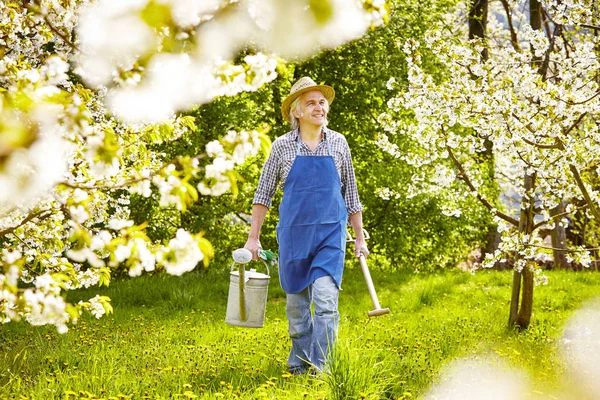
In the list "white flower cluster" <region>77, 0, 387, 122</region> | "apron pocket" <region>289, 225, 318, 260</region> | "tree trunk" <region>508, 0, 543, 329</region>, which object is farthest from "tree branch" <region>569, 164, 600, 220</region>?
"white flower cluster" <region>77, 0, 387, 122</region>

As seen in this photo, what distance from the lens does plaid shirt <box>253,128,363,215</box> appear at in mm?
4387

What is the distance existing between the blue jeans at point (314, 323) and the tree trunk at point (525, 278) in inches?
74.5

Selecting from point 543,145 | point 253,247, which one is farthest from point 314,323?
point 543,145

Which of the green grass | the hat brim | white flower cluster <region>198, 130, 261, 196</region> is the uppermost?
the hat brim

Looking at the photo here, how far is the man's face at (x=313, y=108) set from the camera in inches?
170

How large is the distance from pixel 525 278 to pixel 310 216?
239 cm

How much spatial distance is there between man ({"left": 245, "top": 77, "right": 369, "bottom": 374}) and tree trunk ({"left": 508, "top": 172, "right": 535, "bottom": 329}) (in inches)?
68.0

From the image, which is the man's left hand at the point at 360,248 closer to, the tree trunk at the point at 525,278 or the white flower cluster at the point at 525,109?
the white flower cluster at the point at 525,109

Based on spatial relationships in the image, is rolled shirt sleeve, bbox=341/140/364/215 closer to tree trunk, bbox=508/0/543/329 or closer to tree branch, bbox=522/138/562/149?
tree branch, bbox=522/138/562/149

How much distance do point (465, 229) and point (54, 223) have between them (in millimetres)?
8209

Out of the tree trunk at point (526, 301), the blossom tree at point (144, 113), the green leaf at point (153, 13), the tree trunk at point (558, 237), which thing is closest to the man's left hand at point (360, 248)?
the tree trunk at point (526, 301)

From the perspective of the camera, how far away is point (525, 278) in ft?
18.9

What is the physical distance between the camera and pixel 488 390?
408 cm

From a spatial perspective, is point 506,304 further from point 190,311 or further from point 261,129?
point 261,129
